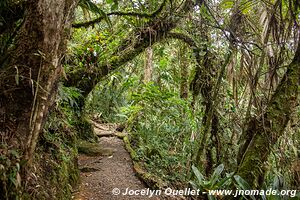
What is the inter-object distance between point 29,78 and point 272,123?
224 cm

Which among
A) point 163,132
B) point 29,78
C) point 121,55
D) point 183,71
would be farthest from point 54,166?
point 183,71

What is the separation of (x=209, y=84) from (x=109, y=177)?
2626mm

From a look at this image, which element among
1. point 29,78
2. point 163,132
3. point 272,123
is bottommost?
point 163,132

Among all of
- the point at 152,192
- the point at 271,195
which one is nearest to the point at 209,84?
the point at 152,192

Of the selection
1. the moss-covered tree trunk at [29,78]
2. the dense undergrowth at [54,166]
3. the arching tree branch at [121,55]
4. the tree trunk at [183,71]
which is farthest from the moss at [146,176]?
the tree trunk at [183,71]

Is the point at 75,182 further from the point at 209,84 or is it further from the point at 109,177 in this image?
the point at 209,84

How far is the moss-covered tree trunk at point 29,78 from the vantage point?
185 cm

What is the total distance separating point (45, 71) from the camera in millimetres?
1909

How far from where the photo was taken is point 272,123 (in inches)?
97.0

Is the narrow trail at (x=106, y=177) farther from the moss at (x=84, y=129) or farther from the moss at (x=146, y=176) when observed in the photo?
the moss at (x=84, y=129)

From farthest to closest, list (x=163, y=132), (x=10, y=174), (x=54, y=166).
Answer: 1. (x=163, y=132)
2. (x=54, y=166)
3. (x=10, y=174)

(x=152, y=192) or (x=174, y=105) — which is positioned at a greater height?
(x=174, y=105)

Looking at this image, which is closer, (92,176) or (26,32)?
(26,32)

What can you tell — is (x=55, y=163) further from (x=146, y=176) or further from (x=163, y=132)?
(x=163, y=132)
